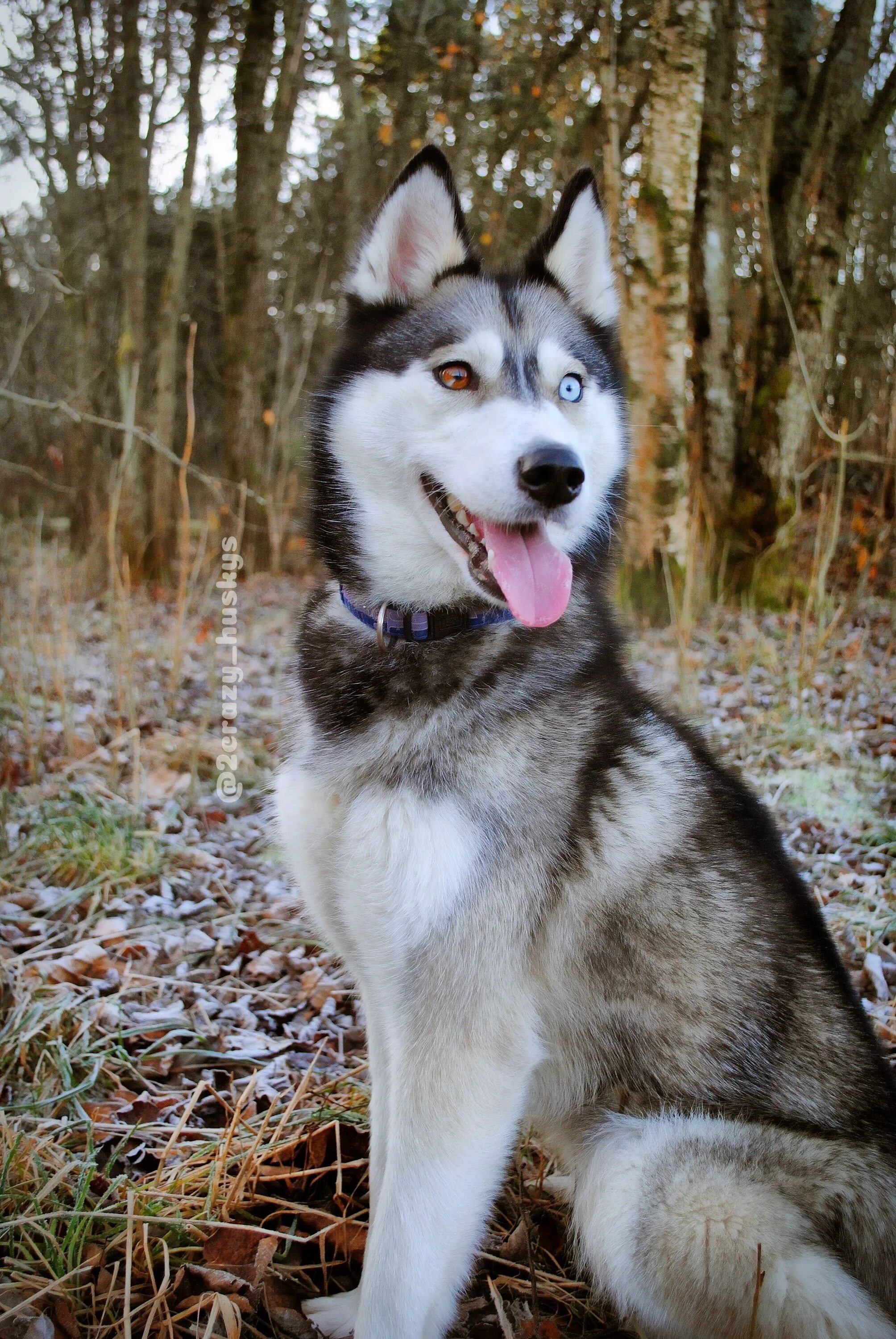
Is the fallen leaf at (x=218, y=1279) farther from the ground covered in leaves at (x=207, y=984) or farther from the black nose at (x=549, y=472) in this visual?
the black nose at (x=549, y=472)

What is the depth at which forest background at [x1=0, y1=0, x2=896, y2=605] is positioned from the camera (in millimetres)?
4652

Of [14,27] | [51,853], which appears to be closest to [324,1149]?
[51,853]

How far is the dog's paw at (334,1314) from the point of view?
1.80 m

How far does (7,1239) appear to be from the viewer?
1811 millimetres

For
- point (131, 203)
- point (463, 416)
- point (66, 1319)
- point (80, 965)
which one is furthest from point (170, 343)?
point (66, 1319)

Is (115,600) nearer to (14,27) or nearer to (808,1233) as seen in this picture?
(14,27)

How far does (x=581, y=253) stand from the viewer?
215 centimetres

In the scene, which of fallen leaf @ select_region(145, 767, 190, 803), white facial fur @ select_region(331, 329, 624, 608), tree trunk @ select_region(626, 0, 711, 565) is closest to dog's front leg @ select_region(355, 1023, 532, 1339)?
white facial fur @ select_region(331, 329, 624, 608)

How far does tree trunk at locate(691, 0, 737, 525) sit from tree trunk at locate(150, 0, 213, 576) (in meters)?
4.88

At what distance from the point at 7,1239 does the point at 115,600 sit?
3.98 m

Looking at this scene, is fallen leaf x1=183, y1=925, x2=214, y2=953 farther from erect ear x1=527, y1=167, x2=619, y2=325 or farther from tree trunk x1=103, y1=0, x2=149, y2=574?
tree trunk x1=103, y1=0, x2=149, y2=574

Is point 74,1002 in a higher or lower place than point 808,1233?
lower

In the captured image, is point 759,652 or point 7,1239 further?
point 759,652

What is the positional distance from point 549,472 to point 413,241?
2.57 feet
